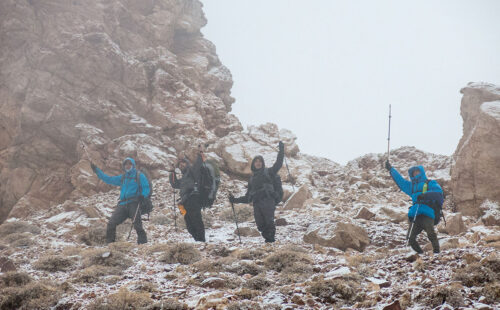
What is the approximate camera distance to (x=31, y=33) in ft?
79.4

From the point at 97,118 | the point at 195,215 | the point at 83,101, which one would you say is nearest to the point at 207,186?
the point at 195,215

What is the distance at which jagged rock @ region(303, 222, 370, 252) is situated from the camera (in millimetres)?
8008

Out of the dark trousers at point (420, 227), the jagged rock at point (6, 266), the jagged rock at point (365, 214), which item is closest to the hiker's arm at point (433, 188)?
the dark trousers at point (420, 227)

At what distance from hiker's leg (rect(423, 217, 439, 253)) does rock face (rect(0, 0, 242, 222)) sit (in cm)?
1613

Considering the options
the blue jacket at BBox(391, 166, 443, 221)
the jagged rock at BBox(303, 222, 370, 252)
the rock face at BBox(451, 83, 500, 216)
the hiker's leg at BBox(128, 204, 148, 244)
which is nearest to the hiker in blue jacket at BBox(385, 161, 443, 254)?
the blue jacket at BBox(391, 166, 443, 221)

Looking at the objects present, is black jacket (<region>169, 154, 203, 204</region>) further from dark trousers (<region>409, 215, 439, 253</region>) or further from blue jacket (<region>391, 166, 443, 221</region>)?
dark trousers (<region>409, 215, 439, 253</region>)

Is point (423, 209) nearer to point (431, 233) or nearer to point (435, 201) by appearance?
point (435, 201)

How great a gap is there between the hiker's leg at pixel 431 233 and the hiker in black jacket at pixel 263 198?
364cm

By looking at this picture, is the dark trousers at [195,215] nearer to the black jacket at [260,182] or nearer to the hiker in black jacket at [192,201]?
the hiker in black jacket at [192,201]

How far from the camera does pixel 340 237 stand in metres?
8.08

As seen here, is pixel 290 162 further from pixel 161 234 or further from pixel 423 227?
pixel 423 227

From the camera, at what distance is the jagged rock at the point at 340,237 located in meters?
8.01

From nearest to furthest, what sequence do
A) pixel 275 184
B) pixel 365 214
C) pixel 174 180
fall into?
pixel 275 184
pixel 174 180
pixel 365 214

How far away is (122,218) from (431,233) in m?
7.82
